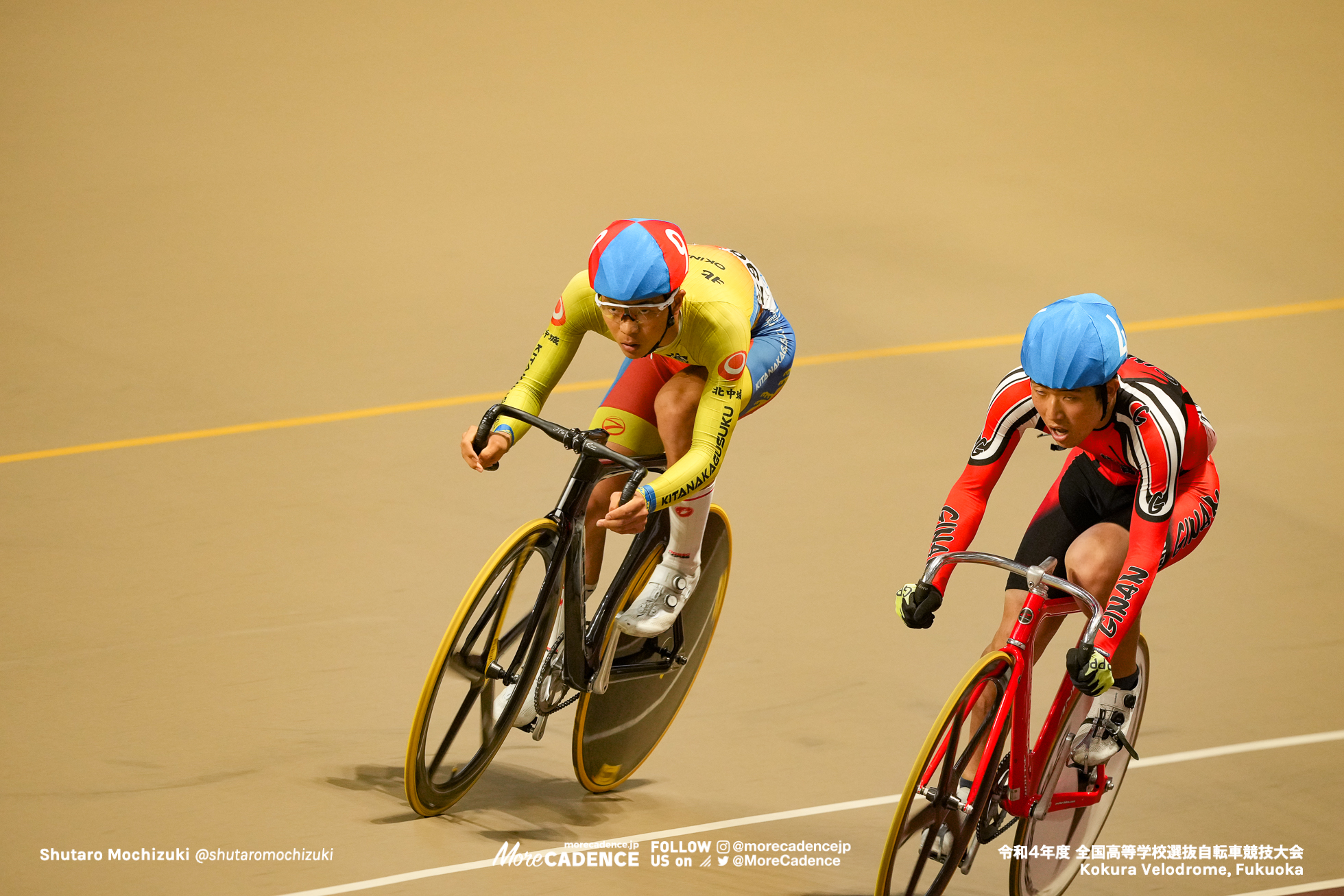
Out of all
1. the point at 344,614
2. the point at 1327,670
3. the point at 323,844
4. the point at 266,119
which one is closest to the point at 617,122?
the point at 266,119

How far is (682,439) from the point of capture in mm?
4164

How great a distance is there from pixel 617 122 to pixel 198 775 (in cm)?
637

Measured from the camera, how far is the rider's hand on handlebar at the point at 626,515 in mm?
3816

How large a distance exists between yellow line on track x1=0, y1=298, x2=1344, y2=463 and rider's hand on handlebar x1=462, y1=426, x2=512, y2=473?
2.87m

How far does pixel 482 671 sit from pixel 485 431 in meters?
0.67

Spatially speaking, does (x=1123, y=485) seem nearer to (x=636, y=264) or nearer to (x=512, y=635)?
(x=636, y=264)

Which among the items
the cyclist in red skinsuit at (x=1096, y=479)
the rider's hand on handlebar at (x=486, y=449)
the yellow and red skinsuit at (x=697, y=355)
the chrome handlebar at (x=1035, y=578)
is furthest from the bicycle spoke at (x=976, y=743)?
the rider's hand on handlebar at (x=486, y=449)

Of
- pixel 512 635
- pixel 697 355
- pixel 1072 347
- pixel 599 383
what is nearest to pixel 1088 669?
pixel 1072 347

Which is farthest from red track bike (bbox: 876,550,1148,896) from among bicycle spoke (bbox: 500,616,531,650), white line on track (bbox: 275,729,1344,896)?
bicycle spoke (bbox: 500,616,531,650)

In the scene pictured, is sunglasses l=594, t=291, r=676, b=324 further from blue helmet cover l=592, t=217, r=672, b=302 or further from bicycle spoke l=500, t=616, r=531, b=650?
bicycle spoke l=500, t=616, r=531, b=650

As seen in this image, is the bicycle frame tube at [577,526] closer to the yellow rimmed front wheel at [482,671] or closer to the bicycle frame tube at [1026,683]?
the yellow rimmed front wheel at [482,671]

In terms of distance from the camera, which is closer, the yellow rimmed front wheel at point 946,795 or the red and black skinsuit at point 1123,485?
the yellow rimmed front wheel at point 946,795

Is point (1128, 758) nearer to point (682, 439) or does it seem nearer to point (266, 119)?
point (682, 439)

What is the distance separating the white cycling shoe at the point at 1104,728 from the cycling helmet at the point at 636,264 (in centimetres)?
163
